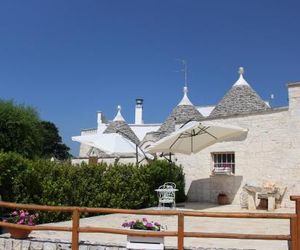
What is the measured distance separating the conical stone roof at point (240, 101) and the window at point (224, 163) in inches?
86.2

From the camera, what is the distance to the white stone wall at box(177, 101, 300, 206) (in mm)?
15570

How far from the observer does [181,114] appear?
985 inches

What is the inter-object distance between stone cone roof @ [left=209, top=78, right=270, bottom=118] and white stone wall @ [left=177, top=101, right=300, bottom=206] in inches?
76.8

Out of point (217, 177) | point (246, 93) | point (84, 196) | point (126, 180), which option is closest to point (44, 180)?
point (84, 196)

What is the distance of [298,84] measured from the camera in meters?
15.5

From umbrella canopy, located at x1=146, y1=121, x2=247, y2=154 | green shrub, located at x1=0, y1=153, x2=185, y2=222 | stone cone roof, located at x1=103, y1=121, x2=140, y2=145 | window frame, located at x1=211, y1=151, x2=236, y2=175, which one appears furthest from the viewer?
stone cone roof, located at x1=103, y1=121, x2=140, y2=145

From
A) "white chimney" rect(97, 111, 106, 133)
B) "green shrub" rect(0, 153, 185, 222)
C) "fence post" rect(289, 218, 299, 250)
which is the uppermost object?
"white chimney" rect(97, 111, 106, 133)

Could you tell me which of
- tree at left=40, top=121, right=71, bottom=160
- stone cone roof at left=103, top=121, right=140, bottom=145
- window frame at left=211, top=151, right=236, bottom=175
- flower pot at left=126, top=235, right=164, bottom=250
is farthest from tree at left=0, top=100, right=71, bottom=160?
tree at left=40, top=121, right=71, bottom=160

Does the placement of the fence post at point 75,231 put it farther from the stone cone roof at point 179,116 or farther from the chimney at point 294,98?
the stone cone roof at point 179,116

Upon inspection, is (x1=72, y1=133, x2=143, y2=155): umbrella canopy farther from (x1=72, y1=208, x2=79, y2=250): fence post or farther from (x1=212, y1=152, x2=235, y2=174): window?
(x1=72, y1=208, x2=79, y2=250): fence post

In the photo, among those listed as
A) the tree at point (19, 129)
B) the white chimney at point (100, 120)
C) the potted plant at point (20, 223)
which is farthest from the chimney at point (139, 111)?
the potted plant at point (20, 223)

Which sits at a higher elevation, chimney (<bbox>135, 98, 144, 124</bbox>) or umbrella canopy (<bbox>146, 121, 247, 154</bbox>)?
chimney (<bbox>135, 98, 144, 124</bbox>)

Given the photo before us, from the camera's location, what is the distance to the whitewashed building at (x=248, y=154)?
15.6 metres

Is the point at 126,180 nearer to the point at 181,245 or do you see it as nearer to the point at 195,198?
the point at 195,198
